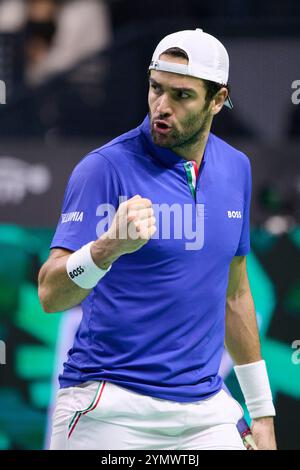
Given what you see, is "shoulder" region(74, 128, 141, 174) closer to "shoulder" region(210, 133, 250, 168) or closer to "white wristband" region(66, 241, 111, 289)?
"white wristband" region(66, 241, 111, 289)

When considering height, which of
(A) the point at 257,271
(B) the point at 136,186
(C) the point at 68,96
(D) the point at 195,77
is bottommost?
(A) the point at 257,271

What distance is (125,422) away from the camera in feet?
16.6

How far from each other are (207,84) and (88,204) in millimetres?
778

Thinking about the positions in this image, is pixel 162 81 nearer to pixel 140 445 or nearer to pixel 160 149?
pixel 160 149

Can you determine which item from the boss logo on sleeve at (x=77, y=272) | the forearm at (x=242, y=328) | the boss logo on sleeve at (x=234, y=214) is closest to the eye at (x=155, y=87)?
the boss logo on sleeve at (x=234, y=214)

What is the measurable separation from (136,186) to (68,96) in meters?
3.89

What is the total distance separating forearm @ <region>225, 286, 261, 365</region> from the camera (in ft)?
18.6

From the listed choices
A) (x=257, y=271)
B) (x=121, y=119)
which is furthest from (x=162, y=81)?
(x=121, y=119)

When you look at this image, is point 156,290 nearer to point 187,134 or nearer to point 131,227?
point 131,227

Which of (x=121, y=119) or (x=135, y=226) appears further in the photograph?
(x=121, y=119)

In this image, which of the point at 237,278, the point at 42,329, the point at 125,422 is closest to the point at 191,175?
the point at 237,278

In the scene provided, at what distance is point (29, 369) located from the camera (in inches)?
308

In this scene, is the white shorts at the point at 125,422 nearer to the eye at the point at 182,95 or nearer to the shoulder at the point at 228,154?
the shoulder at the point at 228,154

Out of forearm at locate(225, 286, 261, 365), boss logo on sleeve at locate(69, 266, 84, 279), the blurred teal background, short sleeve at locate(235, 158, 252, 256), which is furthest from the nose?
the blurred teal background
